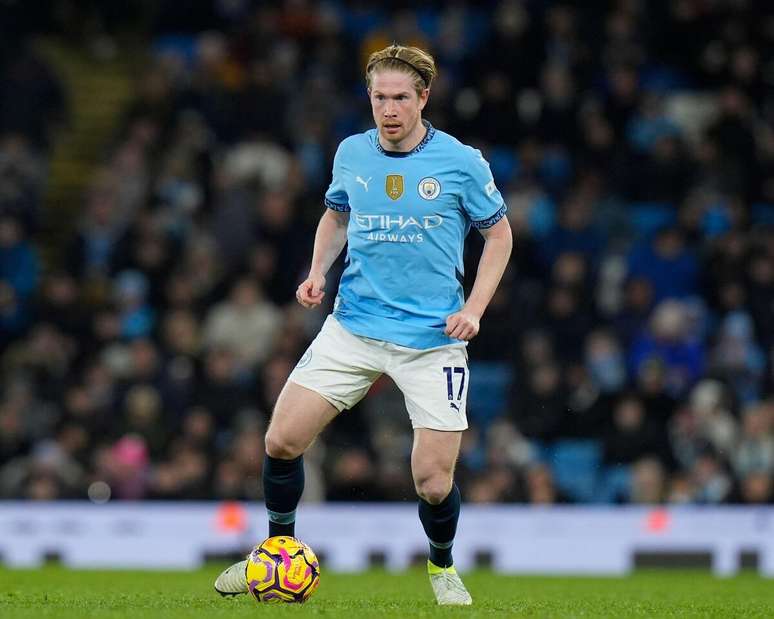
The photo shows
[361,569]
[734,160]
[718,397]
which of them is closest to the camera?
[361,569]

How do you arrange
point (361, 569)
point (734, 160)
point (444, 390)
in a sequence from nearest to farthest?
point (444, 390) → point (361, 569) → point (734, 160)

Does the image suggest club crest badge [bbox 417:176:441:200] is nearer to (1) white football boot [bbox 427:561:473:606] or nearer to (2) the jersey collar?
(2) the jersey collar

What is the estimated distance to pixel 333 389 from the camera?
7023 millimetres

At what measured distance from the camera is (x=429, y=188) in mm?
6945

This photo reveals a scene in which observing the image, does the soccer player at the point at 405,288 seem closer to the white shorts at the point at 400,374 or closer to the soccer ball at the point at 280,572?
the white shorts at the point at 400,374

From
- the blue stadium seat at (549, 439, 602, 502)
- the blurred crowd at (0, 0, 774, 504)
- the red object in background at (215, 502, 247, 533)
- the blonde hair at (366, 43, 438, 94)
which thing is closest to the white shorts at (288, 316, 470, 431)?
the blonde hair at (366, 43, 438, 94)

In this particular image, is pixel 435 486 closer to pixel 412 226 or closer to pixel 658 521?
pixel 412 226

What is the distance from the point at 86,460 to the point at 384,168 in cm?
740

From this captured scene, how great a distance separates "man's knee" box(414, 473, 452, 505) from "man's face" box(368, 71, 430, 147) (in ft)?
4.63

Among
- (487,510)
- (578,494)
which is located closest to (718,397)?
(578,494)

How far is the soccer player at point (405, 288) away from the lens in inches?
274

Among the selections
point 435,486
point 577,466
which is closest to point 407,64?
point 435,486

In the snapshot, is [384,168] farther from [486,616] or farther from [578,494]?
[578,494]

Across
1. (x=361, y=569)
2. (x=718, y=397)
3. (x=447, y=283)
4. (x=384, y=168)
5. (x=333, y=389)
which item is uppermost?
(x=384, y=168)
